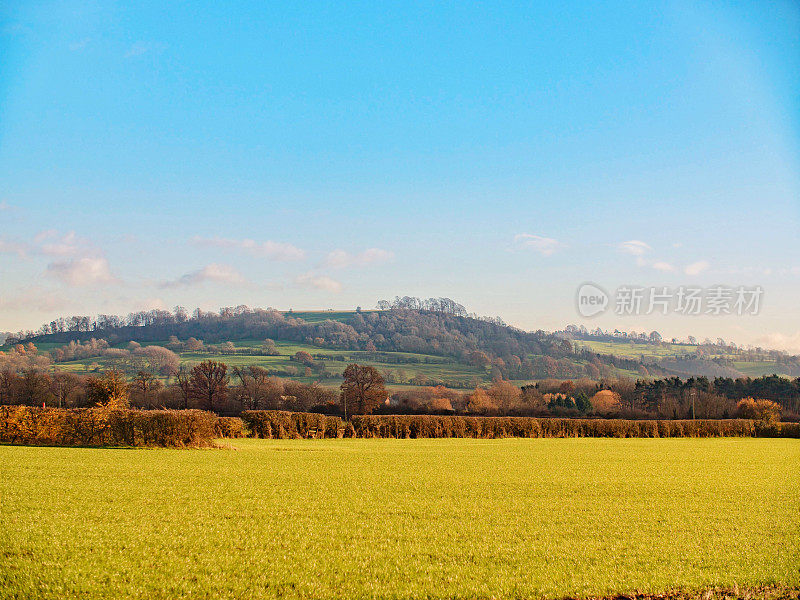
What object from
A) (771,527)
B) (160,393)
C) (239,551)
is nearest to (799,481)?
(771,527)

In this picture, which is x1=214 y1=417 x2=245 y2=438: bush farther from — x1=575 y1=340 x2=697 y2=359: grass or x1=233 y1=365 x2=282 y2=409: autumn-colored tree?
x1=575 y1=340 x2=697 y2=359: grass

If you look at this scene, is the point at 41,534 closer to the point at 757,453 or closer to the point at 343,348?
the point at 757,453

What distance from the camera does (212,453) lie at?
77.8ft

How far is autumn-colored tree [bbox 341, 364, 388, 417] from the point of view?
6189 cm

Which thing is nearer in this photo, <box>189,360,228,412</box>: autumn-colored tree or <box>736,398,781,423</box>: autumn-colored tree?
<box>736,398,781,423</box>: autumn-colored tree

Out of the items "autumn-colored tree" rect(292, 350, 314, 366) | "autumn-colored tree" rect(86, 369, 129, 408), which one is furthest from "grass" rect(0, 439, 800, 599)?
"autumn-colored tree" rect(292, 350, 314, 366)

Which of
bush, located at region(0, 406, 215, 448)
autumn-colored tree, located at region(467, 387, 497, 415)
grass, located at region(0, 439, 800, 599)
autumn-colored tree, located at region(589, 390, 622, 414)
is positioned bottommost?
autumn-colored tree, located at region(589, 390, 622, 414)

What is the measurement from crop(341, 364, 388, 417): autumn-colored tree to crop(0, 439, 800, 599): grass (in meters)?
43.4

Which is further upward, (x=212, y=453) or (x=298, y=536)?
(x=298, y=536)

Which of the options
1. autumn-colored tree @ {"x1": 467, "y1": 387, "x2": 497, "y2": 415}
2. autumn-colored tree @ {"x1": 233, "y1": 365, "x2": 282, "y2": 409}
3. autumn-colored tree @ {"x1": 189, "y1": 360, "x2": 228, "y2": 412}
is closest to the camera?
autumn-colored tree @ {"x1": 467, "y1": 387, "x2": 497, "y2": 415}

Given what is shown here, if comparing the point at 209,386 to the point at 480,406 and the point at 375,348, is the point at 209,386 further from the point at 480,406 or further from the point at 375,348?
the point at 375,348

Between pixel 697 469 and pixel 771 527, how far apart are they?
10.3 metres

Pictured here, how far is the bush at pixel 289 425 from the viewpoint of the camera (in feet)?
123

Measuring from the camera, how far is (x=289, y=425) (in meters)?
38.2
